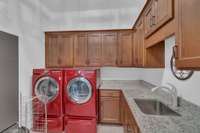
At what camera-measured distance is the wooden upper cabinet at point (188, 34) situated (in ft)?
2.66

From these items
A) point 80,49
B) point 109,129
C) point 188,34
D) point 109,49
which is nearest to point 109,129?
point 109,129

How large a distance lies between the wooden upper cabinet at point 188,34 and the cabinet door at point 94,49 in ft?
9.84

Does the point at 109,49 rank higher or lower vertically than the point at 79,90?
higher

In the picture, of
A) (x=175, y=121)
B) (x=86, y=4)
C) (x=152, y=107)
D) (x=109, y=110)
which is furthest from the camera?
(x=86, y=4)

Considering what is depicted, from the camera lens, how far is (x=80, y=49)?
159 inches

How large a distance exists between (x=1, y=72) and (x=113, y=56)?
233 cm

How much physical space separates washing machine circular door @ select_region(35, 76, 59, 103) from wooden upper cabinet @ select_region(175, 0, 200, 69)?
2818mm

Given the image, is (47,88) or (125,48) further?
(125,48)

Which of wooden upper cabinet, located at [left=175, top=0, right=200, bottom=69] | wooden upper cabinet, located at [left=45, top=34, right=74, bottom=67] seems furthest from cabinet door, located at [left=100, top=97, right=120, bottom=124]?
wooden upper cabinet, located at [left=175, top=0, right=200, bottom=69]

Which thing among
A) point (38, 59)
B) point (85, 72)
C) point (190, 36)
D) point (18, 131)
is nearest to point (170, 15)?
point (190, 36)

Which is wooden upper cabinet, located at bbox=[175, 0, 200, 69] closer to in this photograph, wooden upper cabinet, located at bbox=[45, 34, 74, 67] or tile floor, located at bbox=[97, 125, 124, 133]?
tile floor, located at bbox=[97, 125, 124, 133]

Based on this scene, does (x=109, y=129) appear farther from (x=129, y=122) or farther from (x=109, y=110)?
(x=129, y=122)

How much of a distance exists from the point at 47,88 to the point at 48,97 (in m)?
0.20

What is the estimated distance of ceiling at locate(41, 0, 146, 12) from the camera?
404 centimetres
